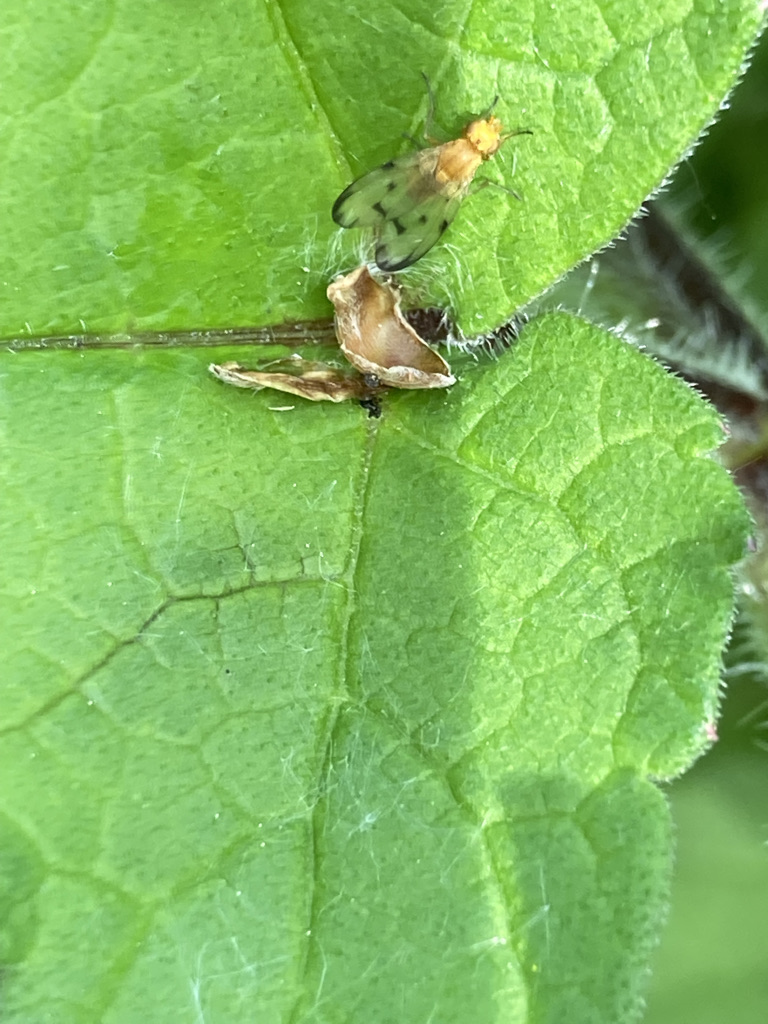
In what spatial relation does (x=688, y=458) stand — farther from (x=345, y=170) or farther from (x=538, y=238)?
(x=345, y=170)

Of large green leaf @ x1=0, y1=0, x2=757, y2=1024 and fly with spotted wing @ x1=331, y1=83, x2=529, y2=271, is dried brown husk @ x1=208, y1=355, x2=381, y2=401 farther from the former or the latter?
fly with spotted wing @ x1=331, y1=83, x2=529, y2=271

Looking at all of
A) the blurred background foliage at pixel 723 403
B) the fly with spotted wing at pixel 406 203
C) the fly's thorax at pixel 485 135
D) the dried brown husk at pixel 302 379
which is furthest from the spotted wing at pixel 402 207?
the blurred background foliage at pixel 723 403

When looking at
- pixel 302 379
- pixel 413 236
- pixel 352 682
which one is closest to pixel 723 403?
pixel 413 236

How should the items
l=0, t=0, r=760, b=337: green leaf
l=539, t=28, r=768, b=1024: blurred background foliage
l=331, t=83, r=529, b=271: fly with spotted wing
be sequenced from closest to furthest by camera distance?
l=0, t=0, r=760, b=337: green leaf
l=331, t=83, r=529, b=271: fly with spotted wing
l=539, t=28, r=768, b=1024: blurred background foliage

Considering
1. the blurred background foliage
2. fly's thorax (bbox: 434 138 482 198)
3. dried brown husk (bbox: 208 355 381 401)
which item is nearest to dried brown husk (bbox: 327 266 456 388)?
dried brown husk (bbox: 208 355 381 401)

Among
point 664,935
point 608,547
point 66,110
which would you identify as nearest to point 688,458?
point 608,547

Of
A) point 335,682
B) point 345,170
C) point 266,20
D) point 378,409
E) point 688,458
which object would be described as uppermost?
point 266,20

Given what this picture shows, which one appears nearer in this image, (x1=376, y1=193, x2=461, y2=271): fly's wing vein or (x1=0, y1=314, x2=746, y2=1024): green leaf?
(x1=0, y1=314, x2=746, y2=1024): green leaf
